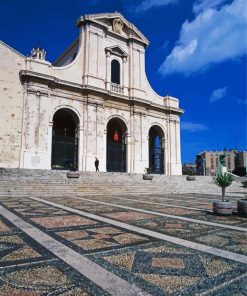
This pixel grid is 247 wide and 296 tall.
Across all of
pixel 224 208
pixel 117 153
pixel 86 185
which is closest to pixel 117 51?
pixel 117 153

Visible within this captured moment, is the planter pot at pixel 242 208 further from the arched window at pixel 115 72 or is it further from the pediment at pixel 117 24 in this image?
the pediment at pixel 117 24

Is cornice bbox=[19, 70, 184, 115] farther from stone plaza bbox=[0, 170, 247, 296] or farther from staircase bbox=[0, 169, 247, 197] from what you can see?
stone plaza bbox=[0, 170, 247, 296]

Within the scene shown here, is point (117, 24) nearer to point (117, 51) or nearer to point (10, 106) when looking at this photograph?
point (117, 51)

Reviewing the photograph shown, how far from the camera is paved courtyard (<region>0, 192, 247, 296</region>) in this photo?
260 centimetres

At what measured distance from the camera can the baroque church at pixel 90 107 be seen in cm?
2034

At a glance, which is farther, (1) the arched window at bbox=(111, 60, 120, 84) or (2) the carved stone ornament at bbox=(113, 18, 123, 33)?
(2) the carved stone ornament at bbox=(113, 18, 123, 33)

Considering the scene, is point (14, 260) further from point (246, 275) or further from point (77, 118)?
point (77, 118)

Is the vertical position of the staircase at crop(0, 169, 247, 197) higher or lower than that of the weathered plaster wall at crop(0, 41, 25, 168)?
lower

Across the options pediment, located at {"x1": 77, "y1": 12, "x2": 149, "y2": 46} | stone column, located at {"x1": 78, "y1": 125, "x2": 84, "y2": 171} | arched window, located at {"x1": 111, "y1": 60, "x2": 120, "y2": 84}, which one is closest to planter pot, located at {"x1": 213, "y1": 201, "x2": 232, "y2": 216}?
stone column, located at {"x1": 78, "y1": 125, "x2": 84, "y2": 171}

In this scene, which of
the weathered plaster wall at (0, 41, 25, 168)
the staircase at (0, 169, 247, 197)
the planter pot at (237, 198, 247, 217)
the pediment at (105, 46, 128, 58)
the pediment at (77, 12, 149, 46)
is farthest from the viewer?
the pediment at (105, 46, 128, 58)

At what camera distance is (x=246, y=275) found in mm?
2955

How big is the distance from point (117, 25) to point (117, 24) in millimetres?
99

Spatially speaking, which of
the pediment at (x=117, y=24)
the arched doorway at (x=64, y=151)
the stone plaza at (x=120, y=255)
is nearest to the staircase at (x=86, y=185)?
the arched doorway at (x=64, y=151)

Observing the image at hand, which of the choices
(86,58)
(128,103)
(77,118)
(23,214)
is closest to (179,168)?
(128,103)
